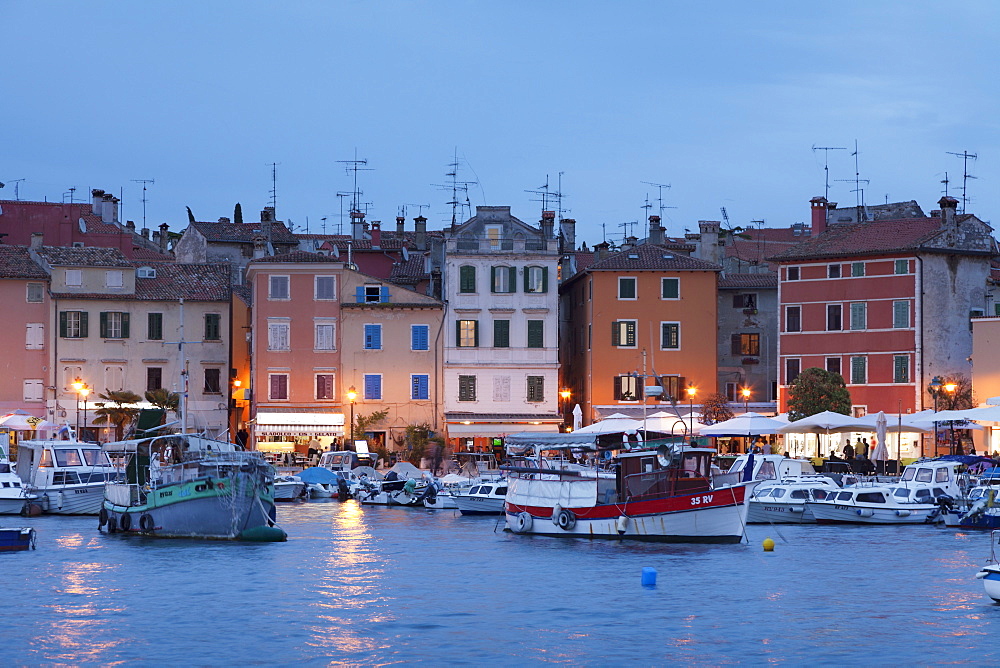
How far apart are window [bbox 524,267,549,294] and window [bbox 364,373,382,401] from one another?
7.70 metres


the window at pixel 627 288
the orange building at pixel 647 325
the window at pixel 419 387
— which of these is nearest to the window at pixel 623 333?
the orange building at pixel 647 325

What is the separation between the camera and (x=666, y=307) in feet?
254

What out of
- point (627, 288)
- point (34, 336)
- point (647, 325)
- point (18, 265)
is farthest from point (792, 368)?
point (18, 265)

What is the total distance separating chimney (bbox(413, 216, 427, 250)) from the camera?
9025 centimetres

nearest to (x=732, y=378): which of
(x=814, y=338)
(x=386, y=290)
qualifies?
(x=814, y=338)

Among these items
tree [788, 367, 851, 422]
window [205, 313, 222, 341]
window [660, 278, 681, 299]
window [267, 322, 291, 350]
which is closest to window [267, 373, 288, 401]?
window [267, 322, 291, 350]

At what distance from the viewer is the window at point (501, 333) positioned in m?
76.1

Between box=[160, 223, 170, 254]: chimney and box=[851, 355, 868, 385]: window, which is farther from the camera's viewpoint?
box=[160, 223, 170, 254]: chimney

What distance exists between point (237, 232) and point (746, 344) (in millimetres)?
29883

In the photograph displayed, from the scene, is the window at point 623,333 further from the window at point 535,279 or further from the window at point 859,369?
the window at point 859,369

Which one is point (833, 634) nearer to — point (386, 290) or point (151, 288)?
point (386, 290)

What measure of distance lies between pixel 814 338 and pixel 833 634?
45.3m

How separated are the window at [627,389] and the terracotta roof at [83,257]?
22.6 meters

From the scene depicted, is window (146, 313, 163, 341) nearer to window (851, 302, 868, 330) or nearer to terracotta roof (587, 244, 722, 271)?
terracotta roof (587, 244, 722, 271)
